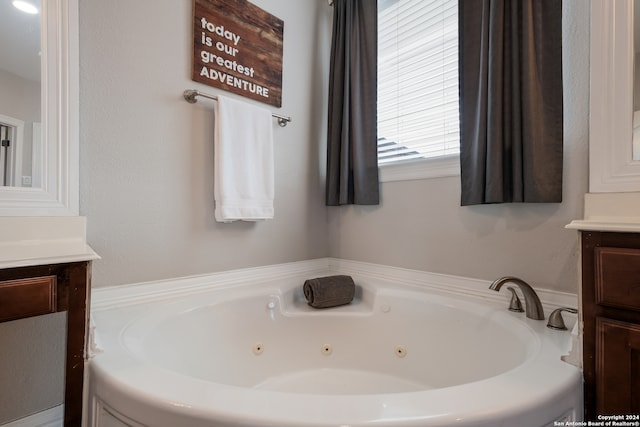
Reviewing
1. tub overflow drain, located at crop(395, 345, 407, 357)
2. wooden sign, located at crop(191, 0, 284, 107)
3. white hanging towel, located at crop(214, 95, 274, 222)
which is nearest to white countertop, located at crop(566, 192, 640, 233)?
tub overflow drain, located at crop(395, 345, 407, 357)

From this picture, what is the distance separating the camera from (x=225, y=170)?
1.50 m

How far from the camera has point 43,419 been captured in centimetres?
113

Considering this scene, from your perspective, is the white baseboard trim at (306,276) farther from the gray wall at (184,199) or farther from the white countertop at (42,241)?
the white countertop at (42,241)

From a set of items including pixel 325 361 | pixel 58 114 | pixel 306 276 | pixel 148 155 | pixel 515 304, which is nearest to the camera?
pixel 58 114

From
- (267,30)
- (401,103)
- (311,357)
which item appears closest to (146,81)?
(267,30)

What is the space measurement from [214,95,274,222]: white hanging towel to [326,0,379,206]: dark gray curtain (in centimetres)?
44

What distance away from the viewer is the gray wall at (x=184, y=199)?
118 cm

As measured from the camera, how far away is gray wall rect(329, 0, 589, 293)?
1167mm

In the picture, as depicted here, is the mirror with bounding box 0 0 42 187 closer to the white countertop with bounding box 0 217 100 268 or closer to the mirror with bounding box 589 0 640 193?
the white countertop with bounding box 0 217 100 268

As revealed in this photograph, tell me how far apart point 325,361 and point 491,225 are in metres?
1.04

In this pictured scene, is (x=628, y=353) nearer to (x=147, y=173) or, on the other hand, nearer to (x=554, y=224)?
(x=554, y=224)

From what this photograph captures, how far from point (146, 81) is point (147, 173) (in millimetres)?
401

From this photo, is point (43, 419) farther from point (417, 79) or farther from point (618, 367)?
point (417, 79)

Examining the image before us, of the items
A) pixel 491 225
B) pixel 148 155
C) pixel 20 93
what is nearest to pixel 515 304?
pixel 491 225
